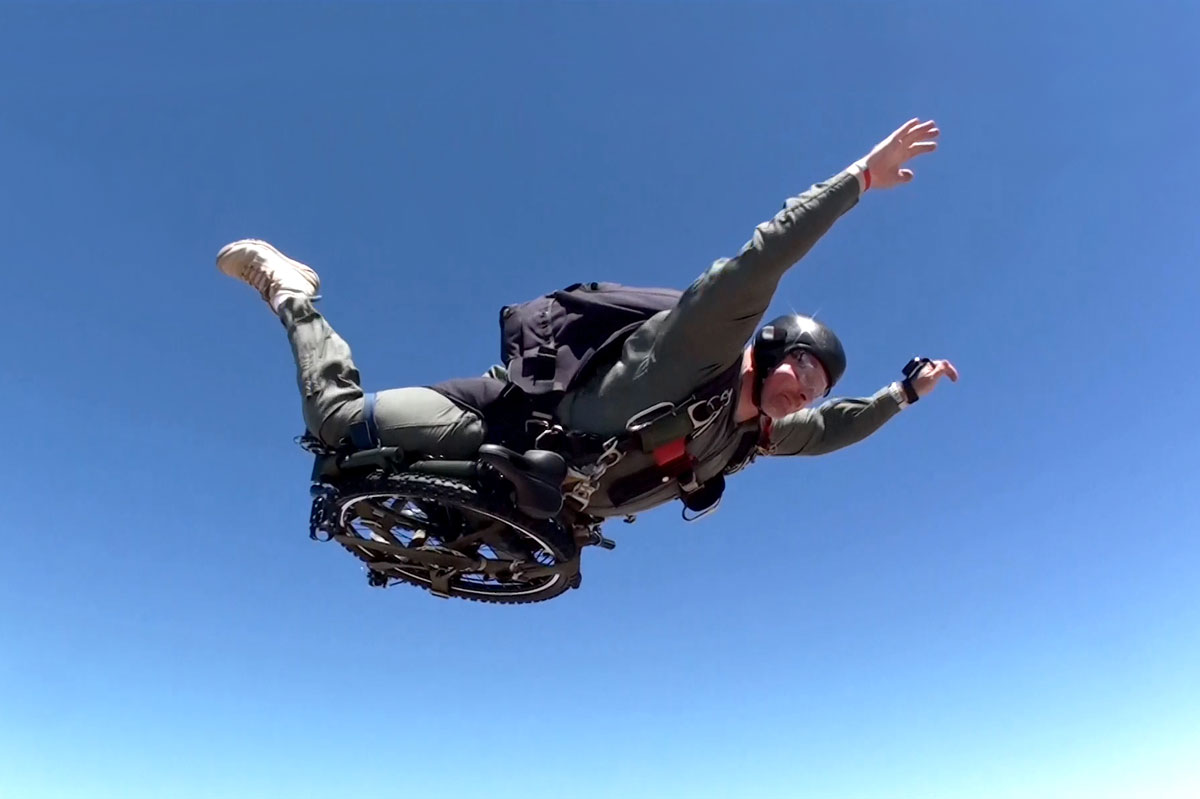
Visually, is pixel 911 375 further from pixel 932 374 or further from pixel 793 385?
pixel 793 385

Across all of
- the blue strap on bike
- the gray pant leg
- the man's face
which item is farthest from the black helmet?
the blue strap on bike

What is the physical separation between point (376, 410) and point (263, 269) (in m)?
1.55

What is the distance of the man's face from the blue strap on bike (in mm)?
2450

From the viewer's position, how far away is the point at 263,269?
626 cm

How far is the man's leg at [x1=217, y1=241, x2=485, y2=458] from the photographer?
5.48 meters

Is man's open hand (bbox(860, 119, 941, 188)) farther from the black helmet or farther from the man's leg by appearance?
the man's leg

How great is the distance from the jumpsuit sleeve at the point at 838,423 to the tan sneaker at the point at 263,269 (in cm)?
362

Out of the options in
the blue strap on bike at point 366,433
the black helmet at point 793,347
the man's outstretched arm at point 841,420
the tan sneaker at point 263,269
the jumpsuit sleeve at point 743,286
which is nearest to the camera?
the jumpsuit sleeve at point 743,286

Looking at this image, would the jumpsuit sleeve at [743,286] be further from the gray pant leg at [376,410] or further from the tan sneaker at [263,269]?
the tan sneaker at [263,269]

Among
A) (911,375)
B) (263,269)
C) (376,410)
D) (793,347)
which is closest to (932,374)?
(911,375)

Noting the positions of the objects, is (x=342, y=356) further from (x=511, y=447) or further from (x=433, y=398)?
(x=511, y=447)

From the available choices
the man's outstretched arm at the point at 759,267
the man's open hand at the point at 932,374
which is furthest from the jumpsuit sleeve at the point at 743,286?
the man's open hand at the point at 932,374

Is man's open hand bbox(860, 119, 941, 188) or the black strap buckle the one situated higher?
man's open hand bbox(860, 119, 941, 188)

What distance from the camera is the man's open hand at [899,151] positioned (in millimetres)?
5246
